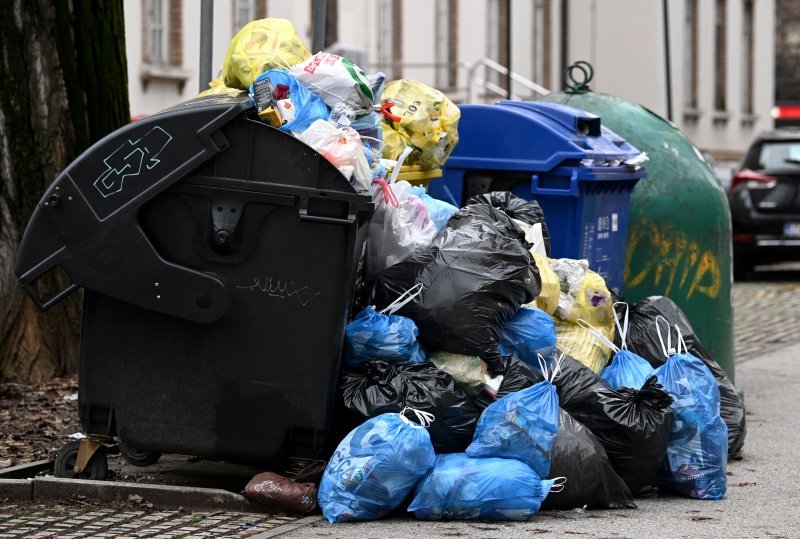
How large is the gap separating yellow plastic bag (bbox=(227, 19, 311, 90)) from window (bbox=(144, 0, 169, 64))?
12411 mm

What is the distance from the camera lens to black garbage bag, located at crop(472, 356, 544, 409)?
5.55 m

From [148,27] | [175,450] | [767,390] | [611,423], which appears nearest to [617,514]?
[611,423]

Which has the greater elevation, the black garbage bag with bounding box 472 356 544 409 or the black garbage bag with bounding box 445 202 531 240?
the black garbage bag with bounding box 445 202 531 240

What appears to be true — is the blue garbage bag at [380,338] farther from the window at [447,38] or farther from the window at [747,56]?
the window at [747,56]

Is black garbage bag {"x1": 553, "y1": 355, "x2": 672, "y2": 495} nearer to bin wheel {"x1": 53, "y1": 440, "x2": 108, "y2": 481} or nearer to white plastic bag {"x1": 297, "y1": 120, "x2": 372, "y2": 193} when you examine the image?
white plastic bag {"x1": 297, "y1": 120, "x2": 372, "y2": 193}

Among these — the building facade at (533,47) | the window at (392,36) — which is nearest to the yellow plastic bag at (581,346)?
the building facade at (533,47)

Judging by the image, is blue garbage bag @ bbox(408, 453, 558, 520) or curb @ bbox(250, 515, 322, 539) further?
blue garbage bag @ bbox(408, 453, 558, 520)

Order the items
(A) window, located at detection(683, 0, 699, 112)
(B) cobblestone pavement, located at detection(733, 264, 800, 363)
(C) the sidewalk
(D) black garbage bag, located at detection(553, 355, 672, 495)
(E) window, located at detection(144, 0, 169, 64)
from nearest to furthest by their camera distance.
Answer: (C) the sidewalk
(D) black garbage bag, located at detection(553, 355, 672, 495)
(B) cobblestone pavement, located at detection(733, 264, 800, 363)
(E) window, located at detection(144, 0, 169, 64)
(A) window, located at detection(683, 0, 699, 112)

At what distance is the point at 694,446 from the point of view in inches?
229

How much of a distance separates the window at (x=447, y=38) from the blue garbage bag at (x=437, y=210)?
18455mm

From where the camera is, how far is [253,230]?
209 inches

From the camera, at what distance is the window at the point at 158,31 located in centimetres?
1819

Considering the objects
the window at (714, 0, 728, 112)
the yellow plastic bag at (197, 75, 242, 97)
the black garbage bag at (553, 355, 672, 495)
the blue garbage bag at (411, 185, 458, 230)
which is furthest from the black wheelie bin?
the window at (714, 0, 728, 112)

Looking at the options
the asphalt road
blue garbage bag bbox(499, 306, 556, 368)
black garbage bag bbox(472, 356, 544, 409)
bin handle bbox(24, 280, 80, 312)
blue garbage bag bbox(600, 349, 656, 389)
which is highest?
bin handle bbox(24, 280, 80, 312)
